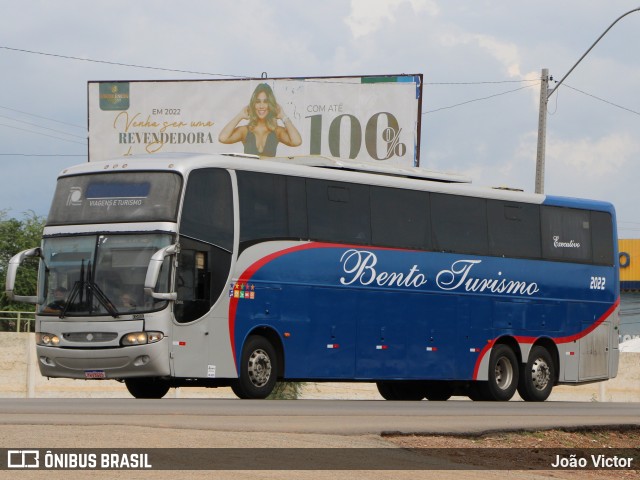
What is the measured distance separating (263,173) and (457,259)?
521cm

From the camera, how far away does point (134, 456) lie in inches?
455

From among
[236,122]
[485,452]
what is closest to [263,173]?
[485,452]

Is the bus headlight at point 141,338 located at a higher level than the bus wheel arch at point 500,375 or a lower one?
higher

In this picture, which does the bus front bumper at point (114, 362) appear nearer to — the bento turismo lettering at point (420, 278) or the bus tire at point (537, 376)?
the bento turismo lettering at point (420, 278)

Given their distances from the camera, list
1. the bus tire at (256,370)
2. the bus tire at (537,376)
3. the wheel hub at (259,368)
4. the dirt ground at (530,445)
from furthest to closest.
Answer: the bus tire at (537,376) → the wheel hub at (259,368) → the bus tire at (256,370) → the dirt ground at (530,445)

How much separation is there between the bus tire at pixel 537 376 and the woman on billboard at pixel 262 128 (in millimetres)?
16992

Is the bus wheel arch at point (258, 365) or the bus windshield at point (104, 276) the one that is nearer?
the bus windshield at point (104, 276)

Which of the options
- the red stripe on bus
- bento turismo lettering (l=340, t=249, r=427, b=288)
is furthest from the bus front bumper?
the red stripe on bus

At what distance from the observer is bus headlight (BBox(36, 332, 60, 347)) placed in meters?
22.7

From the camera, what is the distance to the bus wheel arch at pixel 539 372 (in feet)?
94.9

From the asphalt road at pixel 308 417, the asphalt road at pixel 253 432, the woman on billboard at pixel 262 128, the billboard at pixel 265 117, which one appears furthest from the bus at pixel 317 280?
the woman on billboard at pixel 262 128

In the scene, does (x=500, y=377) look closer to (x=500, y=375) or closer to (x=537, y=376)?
(x=500, y=375)

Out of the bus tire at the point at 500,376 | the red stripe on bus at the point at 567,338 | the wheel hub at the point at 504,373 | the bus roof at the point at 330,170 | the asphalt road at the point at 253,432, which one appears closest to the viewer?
the asphalt road at the point at 253,432

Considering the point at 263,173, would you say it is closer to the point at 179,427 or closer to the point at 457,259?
the point at 457,259
